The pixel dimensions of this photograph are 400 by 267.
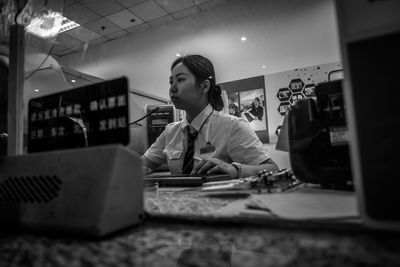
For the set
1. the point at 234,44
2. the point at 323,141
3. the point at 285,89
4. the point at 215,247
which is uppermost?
the point at 234,44

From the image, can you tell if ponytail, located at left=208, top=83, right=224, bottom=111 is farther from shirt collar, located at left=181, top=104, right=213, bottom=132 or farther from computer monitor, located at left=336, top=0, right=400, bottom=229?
computer monitor, located at left=336, top=0, right=400, bottom=229

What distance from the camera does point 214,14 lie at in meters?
2.88

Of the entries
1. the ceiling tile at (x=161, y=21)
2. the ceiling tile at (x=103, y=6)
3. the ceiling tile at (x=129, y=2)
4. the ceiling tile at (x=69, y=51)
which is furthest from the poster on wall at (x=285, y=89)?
the ceiling tile at (x=69, y=51)

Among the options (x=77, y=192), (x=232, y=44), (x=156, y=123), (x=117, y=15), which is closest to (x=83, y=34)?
(x=117, y=15)

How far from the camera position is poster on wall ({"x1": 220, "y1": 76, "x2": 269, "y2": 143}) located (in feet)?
8.27

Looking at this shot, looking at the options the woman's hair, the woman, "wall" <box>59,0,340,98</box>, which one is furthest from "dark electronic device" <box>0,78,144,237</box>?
"wall" <box>59,0,340,98</box>

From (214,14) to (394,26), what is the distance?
2.95 meters

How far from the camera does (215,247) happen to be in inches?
9.7

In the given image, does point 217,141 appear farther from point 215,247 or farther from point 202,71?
point 215,247

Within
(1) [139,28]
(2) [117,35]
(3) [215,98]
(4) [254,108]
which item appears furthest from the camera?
(2) [117,35]

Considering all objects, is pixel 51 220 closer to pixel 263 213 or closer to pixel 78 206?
pixel 78 206

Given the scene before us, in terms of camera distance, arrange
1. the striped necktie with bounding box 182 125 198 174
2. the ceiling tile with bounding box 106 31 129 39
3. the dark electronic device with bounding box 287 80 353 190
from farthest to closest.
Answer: the ceiling tile with bounding box 106 31 129 39
the striped necktie with bounding box 182 125 198 174
the dark electronic device with bounding box 287 80 353 190

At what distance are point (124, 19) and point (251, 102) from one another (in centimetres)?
180

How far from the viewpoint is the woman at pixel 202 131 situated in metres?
1.36
